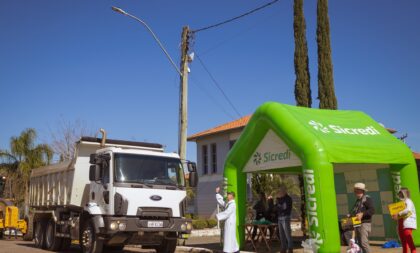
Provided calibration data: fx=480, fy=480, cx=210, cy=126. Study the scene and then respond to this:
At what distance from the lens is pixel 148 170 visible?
40.1ft

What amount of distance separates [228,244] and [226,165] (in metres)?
2.81

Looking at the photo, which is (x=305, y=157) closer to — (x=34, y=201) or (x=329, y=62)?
(x=329, y=62)

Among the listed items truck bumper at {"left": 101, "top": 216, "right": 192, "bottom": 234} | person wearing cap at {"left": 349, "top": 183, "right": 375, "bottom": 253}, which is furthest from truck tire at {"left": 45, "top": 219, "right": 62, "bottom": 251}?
person wearing cap at {"left": 349, "top": 183, "right": 375, "bottom": 253}

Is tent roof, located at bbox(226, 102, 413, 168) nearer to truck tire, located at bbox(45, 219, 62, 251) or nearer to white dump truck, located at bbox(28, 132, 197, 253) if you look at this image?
white dump truck, located at bbox(28, 132, 197, 253)

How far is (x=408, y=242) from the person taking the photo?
9688 millimetres

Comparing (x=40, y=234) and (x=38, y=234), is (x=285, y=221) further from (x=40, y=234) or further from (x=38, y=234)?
(x=38, y=234)

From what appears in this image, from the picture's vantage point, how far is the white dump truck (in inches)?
456

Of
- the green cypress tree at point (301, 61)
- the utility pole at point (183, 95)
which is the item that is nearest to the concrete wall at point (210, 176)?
the green cypress tree at point (301, 61)

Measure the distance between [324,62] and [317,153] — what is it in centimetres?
884

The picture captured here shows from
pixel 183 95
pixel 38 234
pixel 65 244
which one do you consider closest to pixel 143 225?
pixel 65 244

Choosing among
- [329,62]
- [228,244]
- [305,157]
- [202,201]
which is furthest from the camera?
[202,201]

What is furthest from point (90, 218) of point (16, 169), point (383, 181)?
point (16, 169)

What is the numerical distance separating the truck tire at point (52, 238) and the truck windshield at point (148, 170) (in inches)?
183

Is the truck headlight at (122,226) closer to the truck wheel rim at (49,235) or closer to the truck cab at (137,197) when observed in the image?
the truck cab at (137,197)
